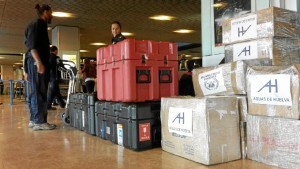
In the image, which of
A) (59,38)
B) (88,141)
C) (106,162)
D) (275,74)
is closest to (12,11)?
(59,38)

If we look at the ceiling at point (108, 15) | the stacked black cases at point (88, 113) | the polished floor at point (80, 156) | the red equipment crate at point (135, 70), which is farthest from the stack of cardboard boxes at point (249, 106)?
the ceiling at point (108, 15)

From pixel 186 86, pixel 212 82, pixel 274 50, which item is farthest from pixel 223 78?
pixel 186 86

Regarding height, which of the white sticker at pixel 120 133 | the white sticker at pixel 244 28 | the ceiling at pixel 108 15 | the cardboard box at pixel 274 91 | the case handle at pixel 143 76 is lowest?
the white sticker at pixel 120 133

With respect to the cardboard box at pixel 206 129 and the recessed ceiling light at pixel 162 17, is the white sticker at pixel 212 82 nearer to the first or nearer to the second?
the cardboard box at pixel 206 129

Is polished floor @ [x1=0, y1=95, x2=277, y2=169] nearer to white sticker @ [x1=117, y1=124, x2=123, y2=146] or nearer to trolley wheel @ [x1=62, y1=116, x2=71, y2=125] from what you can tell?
white sticker @ [x1=117, y1=124, x2=123, y2=146]

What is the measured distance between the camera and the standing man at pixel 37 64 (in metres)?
3.36

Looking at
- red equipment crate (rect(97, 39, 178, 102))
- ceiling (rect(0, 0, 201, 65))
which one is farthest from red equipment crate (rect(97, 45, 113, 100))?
ceiling (rect(0, 0, 201, 65))

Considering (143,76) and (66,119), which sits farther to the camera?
(66,119)

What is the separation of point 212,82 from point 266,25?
614 millimetres

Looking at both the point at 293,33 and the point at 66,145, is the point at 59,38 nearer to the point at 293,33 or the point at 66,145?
the point at 66,145

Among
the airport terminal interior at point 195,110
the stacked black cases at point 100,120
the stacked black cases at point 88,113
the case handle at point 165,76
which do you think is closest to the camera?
the airport terminal interior at point 195,110

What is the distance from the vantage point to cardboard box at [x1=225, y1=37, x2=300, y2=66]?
2137mm

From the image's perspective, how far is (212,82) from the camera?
2352mm

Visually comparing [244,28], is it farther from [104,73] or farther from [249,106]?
[104,73]
